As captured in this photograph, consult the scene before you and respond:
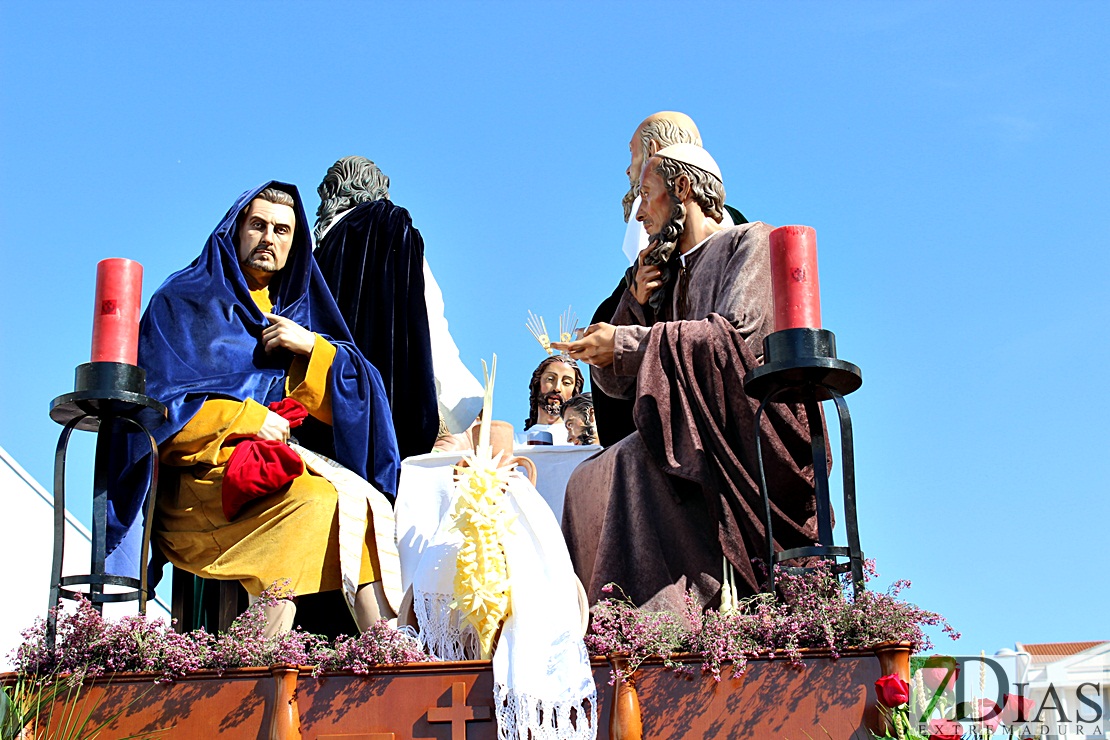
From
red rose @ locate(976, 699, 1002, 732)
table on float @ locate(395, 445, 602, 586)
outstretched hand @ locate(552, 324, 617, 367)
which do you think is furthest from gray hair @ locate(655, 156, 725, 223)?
red rose @ locate(976, 699, 1002, 732)

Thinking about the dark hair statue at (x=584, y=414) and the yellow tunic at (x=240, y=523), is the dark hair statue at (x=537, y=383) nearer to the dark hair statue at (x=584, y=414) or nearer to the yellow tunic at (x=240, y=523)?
the dark hair statue at (x=584, y=414)

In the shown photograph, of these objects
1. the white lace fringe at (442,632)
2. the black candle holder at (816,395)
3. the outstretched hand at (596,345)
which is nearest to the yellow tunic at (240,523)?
the white lace fringe at (442,632)

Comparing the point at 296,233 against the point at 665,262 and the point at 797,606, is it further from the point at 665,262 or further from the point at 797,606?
the point at 797,606

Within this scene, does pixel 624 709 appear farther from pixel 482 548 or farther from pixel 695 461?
pixel 695 461

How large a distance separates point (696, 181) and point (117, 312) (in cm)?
253

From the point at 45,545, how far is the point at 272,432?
478cm

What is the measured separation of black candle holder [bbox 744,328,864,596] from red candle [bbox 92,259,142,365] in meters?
2.27

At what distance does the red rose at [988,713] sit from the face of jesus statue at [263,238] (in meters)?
3.67

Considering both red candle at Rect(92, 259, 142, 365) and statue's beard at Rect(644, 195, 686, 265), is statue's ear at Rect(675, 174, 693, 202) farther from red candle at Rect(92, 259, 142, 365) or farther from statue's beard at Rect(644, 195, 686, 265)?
red candle at Rect(92, 259, 142, 365)

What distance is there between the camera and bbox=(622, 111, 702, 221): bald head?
29.1 feet

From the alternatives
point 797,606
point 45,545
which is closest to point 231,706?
point 797,606

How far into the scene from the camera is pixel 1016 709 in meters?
4.61

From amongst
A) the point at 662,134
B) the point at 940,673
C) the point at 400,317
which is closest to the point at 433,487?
the point at 400,317

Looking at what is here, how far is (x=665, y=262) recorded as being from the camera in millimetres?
6742
